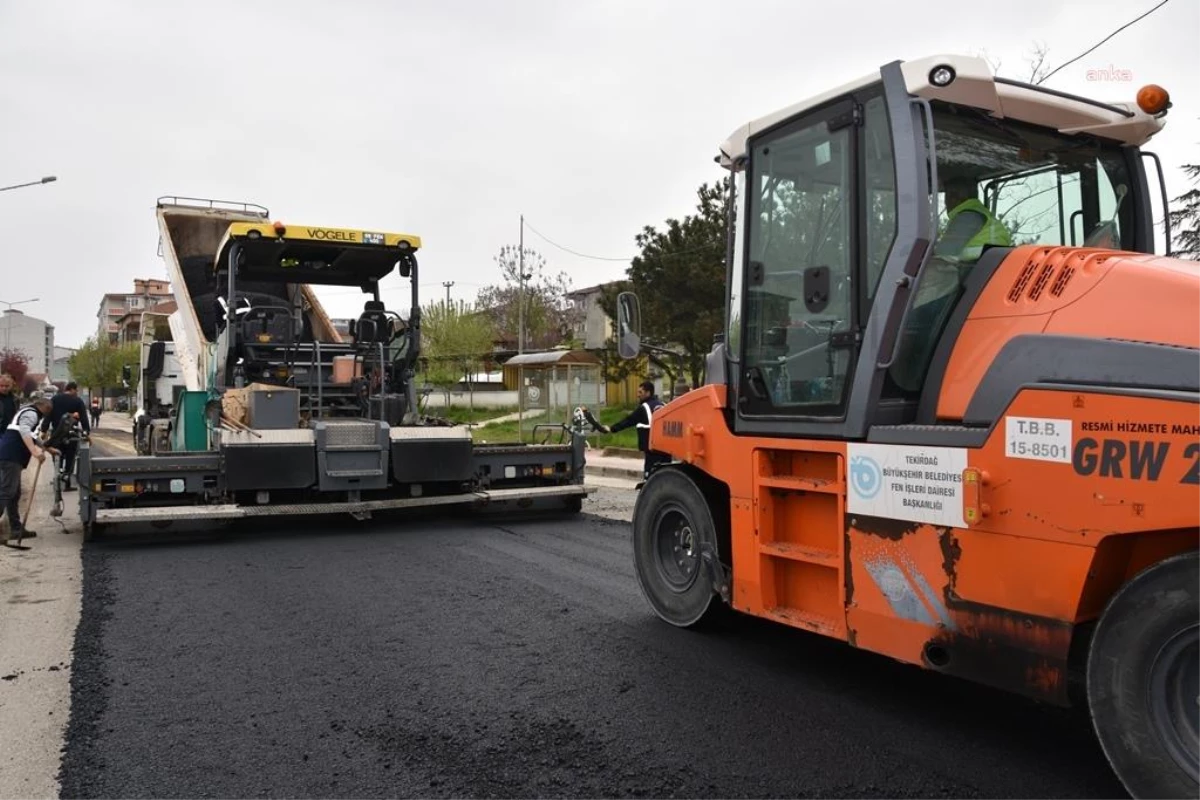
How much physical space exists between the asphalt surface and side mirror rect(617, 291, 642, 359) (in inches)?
63.2

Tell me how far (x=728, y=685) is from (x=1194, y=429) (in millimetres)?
2384

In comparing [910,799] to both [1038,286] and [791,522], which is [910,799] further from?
[1038,286]

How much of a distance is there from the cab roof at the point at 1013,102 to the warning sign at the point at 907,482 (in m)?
1.46

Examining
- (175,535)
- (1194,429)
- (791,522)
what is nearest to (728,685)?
(791,522)

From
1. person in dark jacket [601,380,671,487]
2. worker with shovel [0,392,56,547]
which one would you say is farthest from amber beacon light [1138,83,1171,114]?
worker with shovel [0,392,56,547]

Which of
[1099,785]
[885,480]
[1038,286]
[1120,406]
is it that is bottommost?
[1099,785]

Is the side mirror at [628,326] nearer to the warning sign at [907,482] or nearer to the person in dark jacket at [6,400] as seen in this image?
the warning sign at [907,482]

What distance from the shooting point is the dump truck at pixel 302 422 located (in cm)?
871

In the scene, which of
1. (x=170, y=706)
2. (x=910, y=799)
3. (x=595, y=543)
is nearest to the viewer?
(x=910, y=799)

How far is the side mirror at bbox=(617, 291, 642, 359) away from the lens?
17.7ft

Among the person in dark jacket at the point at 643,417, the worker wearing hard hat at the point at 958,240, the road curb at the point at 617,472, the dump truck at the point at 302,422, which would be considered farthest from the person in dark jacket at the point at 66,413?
the worker wearing hard hat at the point at 958,240

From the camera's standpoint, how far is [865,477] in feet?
12.5

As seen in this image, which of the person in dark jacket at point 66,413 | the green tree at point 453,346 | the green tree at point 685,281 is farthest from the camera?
the green tree at point 453,346

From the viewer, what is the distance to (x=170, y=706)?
4164 mm
